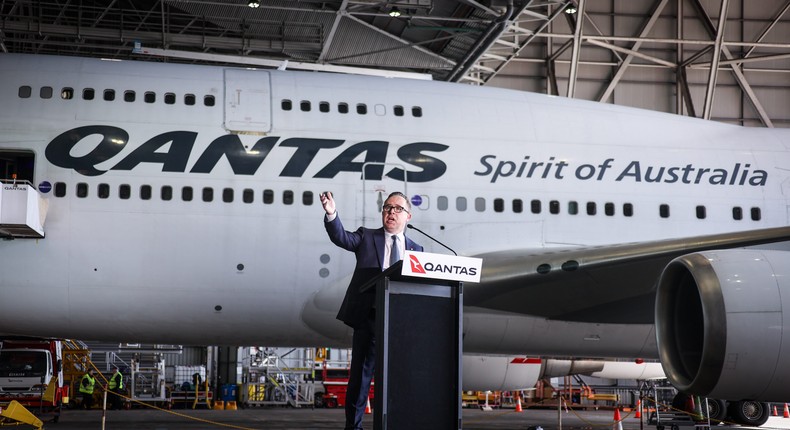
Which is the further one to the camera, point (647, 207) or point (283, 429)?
point (283, 429)

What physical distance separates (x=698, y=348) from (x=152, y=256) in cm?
567

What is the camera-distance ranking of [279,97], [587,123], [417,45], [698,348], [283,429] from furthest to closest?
[417,45]
[283,429]
[587,123]
[279,97]
[698,348]

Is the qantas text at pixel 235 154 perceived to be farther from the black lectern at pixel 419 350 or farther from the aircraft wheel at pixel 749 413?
the aircraft wheel at pixel 749 413

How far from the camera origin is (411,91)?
10789 millimetres

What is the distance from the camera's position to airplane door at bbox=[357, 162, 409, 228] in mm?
9969

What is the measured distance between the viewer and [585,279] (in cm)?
900

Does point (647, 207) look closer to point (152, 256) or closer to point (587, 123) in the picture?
point (587, 123)

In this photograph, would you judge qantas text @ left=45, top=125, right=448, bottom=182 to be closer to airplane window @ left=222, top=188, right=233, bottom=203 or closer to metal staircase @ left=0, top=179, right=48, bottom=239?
airplane window @ left=222, top=188, right=233, bottom=203

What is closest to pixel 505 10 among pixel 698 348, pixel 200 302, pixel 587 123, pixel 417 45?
pixel 417 45

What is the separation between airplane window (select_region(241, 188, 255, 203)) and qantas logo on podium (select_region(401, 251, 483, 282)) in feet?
16.7

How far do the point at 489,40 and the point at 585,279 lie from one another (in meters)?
14.4

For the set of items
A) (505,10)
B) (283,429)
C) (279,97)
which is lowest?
(283,429)

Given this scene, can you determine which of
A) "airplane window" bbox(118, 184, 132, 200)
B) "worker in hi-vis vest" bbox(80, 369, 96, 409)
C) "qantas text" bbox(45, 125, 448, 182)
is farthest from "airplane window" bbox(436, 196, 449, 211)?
"worker in hi-vis vest" bbox(80, 369, 96, 409)

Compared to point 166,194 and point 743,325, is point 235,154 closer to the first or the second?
point 166,194
